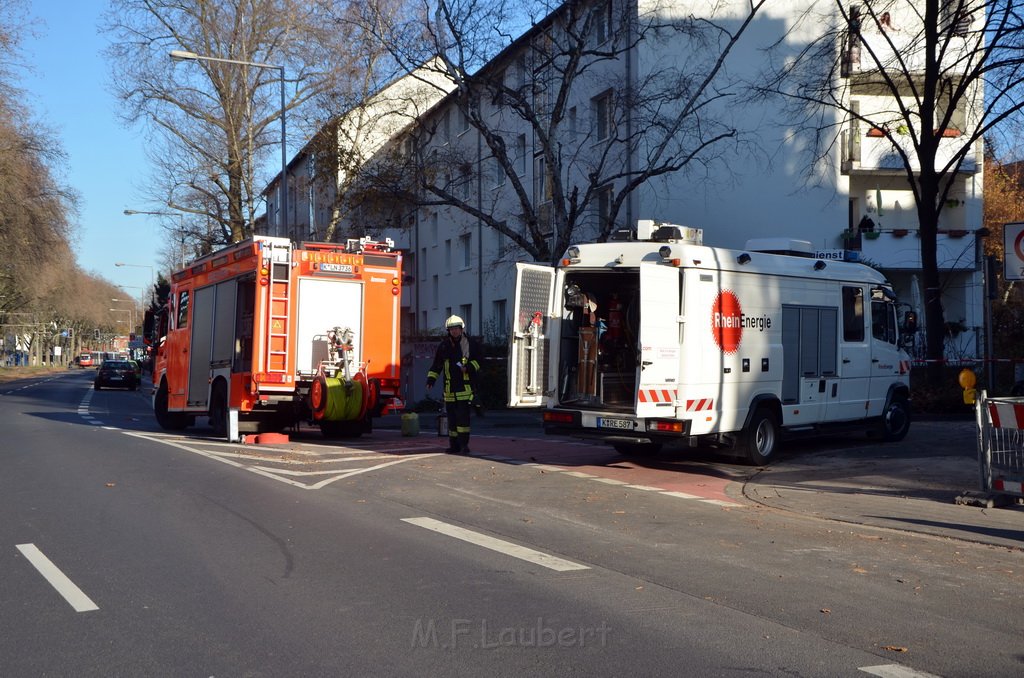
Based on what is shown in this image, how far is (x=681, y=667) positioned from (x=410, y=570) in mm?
2610

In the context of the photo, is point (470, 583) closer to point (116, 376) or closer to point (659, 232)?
point (659, 232)

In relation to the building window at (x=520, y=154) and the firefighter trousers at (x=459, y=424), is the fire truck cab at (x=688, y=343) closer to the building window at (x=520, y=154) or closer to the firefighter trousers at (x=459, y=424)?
the firefighter trousers at (x=459, y=424)

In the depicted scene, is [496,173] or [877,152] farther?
A: [496,173]

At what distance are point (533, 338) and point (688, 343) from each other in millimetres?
2084

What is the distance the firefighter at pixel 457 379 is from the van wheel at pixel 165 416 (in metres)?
7.68

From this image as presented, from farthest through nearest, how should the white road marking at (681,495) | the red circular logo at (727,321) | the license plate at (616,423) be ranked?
the red circular logo at (727,321), the license plate at (616,423), the white road marking at (681,495)

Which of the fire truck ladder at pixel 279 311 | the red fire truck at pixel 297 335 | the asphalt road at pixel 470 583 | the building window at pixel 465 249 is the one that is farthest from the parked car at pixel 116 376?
the asphalt road at pixel 470 583

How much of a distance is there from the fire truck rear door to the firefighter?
3.50 meters

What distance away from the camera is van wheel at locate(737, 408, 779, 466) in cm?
1354

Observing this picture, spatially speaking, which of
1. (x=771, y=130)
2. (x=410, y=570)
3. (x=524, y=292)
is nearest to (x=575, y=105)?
(x=771, y=130)

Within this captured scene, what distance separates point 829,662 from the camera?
5148mm

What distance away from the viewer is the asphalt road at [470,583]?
5.21m

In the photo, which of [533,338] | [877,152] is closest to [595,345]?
[533,338]

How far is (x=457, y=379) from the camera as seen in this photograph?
15031 mm
